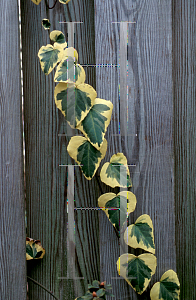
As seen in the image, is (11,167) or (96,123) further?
(11,167)

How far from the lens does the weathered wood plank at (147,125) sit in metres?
0.84

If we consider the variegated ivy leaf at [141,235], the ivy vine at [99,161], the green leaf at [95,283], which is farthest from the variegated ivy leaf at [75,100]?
the green leaf at [95,283]

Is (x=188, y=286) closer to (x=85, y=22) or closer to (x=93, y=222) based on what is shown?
(x=93, y=222)

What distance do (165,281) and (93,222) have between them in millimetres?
325

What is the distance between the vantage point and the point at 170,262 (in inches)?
33.9

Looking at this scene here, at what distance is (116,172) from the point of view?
0.82 meters

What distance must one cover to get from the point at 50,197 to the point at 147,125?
449mm

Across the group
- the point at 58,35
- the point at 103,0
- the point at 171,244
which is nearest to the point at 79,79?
the point at 58,35

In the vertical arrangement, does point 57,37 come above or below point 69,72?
above

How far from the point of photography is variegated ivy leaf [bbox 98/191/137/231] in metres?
0.81

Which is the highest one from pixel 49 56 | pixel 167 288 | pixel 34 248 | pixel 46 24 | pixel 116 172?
pixel 46 24

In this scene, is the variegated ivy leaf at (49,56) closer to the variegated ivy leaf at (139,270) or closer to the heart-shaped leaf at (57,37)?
the heart-shaped leaf at (57,37)

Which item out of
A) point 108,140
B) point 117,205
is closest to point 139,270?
point 117,205

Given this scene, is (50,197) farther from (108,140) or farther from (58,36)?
(58,36)
